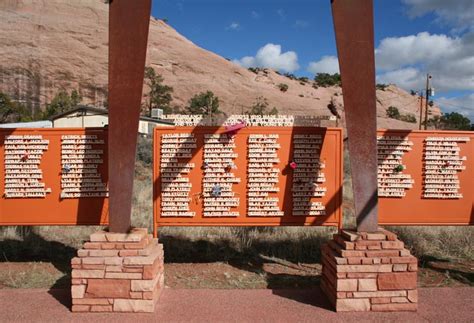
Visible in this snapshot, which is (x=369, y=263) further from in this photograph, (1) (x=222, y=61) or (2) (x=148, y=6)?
(1) (x=222, y=61)

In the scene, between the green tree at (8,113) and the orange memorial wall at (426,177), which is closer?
the orange memorial wall at (426,177)

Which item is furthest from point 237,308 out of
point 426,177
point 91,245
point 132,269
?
point 426,177

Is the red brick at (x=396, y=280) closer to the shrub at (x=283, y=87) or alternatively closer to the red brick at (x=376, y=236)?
the red brick at (x=376, y=236)

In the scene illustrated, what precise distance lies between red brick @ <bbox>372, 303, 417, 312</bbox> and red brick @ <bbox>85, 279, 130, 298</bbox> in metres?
2.61

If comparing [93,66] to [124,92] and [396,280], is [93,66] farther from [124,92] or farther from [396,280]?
[396,280]

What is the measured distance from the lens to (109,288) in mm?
4426

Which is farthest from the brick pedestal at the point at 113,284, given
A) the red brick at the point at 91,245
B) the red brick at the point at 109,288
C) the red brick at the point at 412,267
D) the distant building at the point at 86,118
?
the distant building at the point at 86,118

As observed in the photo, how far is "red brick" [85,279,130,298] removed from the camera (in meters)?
4.42

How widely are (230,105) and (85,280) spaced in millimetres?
54476

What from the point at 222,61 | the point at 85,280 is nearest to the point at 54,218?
the point at 85,280

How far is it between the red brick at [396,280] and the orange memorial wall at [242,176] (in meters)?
1.59

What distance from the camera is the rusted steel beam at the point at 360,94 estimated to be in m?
4.74

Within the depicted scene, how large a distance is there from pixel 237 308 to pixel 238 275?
4.82 ft

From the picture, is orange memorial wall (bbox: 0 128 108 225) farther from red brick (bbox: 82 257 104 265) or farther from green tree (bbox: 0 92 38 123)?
green tree (bbox: 0 92 38 123)
